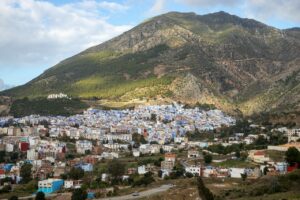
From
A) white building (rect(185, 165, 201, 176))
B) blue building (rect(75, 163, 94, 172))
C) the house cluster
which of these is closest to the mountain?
the house cluster

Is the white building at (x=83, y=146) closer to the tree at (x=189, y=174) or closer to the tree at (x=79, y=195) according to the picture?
the tree at (x=189, y=174)

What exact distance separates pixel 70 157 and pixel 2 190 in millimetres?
21106

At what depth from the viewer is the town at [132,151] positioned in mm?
52656

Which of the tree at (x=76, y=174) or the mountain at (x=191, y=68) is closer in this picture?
the tree at (x=76, y=174)

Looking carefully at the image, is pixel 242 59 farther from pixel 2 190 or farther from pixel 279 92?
pixel 2 190

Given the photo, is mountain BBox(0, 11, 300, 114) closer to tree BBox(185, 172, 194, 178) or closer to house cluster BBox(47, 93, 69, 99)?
house cluster BBox(47, 93, 69, 99)

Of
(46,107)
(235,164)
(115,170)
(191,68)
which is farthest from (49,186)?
(191,68)

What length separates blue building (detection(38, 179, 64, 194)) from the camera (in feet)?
174

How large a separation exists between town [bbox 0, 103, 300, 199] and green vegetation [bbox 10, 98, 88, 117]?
5883 millimetres

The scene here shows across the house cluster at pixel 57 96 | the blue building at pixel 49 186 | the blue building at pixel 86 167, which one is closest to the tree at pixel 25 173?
the blue building at pixel 49 186

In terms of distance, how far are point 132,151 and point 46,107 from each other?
46402 millimetres

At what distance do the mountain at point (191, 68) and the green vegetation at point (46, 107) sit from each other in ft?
29.7

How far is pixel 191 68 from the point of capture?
134 m

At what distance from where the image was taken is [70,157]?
7381 centimetres
